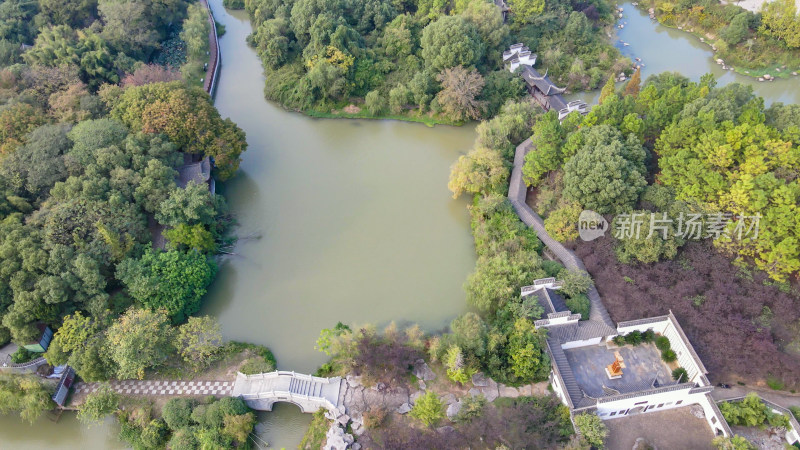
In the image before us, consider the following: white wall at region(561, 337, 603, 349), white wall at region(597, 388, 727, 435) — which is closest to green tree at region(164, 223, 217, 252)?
white wall at region(561, 337, 603, 349)

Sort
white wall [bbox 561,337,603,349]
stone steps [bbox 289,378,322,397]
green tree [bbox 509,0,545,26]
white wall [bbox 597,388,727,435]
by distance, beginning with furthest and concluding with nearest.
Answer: green tree [bbox 509,0,545,26] < white wall [bbox 561,337,603,349] < stone steps [bbox 289,378,322,397] < white wall [bbox 597,388,727,435]

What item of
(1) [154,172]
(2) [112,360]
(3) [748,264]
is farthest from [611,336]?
(1) [154,172]

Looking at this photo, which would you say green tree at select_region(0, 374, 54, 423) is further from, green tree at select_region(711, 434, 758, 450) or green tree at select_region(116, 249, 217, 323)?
green tree at select_region(711, 434, 758, 450)

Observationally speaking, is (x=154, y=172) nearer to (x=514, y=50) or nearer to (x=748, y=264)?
(x=514, y=50)

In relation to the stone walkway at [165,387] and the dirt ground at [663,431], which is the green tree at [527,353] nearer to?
the dirt ground at [663,431]

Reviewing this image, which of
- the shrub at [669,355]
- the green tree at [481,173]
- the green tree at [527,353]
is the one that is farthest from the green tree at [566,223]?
the shrub at [669,355]

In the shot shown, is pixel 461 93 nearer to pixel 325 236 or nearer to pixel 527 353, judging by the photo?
pixel 325 236
